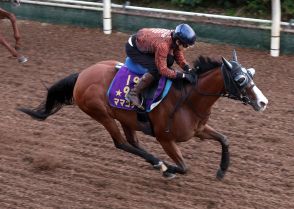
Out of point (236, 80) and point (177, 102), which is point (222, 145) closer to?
point (177, 102)

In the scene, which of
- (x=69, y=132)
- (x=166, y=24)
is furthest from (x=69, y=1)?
(x=69, y=132)

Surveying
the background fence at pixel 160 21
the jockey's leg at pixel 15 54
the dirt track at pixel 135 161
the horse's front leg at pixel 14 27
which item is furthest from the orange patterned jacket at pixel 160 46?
the horse's front leg at pixel 14 27

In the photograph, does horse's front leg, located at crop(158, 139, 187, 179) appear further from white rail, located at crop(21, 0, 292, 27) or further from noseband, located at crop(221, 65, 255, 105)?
white rail, located at crop(21, 0, 292, 27)

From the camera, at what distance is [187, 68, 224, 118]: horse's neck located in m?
6.08

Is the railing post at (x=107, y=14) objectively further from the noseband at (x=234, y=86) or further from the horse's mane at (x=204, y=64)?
the noseband at (x=234, y=86)

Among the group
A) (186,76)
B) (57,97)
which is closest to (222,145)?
(186,76)

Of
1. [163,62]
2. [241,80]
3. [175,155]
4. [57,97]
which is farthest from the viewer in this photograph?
[57,97]

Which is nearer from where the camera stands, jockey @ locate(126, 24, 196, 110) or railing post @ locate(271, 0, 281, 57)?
jockey @ locate(126, 24, 196, 110)

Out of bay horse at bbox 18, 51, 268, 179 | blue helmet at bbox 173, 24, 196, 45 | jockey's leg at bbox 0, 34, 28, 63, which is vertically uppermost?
blue helmet at bbox 173, 24, 196, 45

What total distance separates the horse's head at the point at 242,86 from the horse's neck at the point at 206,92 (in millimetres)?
155

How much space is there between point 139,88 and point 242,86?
1.10 meters

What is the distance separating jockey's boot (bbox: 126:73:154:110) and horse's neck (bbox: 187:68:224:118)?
18.1 inches

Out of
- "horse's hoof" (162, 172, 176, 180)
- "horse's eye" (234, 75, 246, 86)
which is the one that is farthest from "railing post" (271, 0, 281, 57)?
"horse's eye" (234, 75, 246, 86)

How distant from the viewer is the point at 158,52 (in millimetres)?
6129
